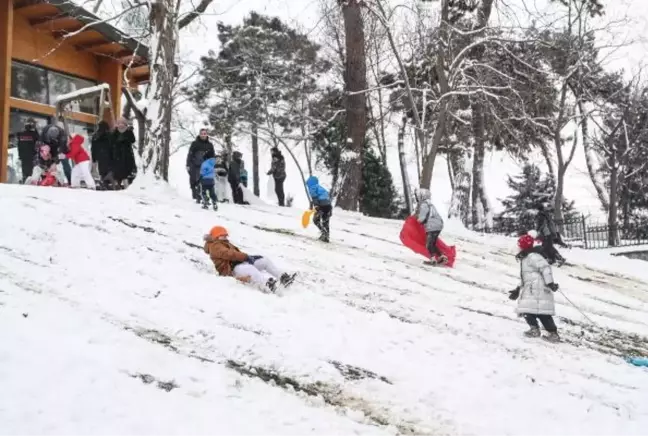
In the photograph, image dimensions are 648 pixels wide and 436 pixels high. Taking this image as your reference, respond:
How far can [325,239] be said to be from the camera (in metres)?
12.2

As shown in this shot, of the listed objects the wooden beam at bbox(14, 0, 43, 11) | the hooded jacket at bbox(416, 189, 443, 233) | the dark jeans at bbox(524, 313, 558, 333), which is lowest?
the dark jeans at bbox(524, 313, 558, 333)

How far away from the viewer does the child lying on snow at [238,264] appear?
780cm

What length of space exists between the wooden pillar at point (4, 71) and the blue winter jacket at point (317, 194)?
9.69m

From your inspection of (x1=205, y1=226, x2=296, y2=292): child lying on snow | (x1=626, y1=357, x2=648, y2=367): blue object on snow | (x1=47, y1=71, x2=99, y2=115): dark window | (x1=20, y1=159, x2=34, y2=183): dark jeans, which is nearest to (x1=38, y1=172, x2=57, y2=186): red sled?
(x1=20, y1=159, x2=34, y2=183): dark jeans

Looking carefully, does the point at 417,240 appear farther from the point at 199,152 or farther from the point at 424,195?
the point at 199,152

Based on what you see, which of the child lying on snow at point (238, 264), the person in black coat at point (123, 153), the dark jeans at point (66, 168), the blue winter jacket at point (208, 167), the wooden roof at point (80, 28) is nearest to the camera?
the child lying on snow at point (238, 264)

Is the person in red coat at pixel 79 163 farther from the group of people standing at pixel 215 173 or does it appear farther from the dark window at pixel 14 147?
the dark window at pixel 14 147

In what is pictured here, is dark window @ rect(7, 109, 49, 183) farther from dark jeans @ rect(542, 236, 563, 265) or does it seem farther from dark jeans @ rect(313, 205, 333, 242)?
dark jeans @ rect(542, 236, 563, 265)

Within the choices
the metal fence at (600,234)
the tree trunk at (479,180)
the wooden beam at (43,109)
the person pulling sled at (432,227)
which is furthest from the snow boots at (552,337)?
the tree trunk at (479,180)

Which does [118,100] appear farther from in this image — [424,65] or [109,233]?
[109,233]

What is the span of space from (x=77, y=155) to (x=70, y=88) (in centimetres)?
718

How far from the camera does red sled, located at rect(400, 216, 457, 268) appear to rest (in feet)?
39.5

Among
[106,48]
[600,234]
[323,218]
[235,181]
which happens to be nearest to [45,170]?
[235,181]

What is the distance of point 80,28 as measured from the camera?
727 inches
